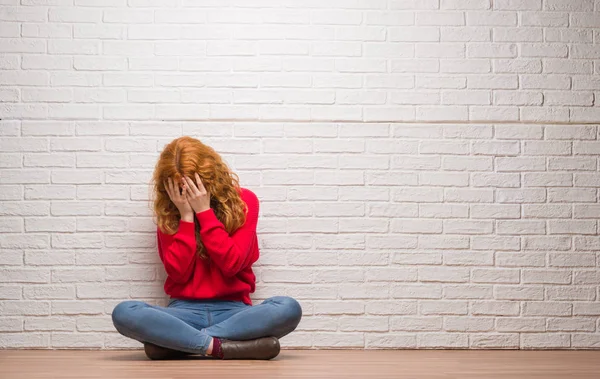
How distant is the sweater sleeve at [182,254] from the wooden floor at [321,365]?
384 millimetres

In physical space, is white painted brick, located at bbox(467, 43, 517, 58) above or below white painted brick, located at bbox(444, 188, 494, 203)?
above

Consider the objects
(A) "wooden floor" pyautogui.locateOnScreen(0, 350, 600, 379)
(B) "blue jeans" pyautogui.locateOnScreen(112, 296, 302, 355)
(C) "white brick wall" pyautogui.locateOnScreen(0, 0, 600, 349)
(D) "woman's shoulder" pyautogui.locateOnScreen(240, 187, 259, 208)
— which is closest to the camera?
(A) "wooden floor" pyautogui.locateOnScreen(0, 350, 600, 379)

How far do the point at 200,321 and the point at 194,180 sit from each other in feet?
1.98

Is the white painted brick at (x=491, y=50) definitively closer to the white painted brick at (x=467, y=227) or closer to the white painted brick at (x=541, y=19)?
the white painted brick at (x=541, y=19)

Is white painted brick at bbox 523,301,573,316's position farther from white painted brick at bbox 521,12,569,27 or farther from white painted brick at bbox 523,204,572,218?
white painted brick at bbox 521,12,569,27

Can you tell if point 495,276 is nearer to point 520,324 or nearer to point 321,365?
point 520,324

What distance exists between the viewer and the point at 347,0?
3.86 metres

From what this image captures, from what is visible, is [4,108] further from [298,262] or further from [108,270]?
[298,262]

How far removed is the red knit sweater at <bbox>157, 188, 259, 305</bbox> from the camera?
336cm

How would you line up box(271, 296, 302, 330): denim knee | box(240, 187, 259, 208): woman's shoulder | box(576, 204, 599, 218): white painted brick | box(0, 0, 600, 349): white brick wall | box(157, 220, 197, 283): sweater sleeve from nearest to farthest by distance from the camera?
box(271, 296, 302, 330): denim knee → box(157, 220, 197, 283): sweater sleeve → box(240, 187, 259, 208): woman's shoulder → box(0, 0, 600, 349): white brick wall → box(576, 204, 599, 218): white painted brick

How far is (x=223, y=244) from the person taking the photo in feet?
11.0

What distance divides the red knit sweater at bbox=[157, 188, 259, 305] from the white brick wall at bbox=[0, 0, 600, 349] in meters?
0.21

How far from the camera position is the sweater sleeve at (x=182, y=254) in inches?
134

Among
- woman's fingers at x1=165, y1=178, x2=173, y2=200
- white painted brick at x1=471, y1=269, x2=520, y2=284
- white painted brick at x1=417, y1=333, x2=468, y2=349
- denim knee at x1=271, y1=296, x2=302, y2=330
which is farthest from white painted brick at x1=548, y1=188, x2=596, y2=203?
woman's fingers at x1=165, y1=178, x2=173, y2=200
